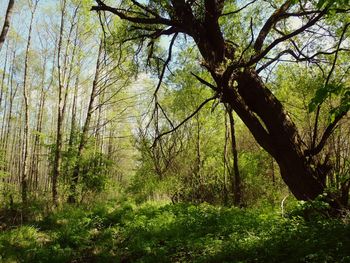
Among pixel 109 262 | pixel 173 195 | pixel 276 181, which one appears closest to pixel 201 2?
pixel 109 262

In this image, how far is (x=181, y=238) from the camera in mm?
6547

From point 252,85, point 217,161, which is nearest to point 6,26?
point 252,85

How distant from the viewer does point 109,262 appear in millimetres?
5930

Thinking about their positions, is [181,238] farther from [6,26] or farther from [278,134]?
[6,26]

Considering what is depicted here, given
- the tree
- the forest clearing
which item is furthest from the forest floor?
the tree

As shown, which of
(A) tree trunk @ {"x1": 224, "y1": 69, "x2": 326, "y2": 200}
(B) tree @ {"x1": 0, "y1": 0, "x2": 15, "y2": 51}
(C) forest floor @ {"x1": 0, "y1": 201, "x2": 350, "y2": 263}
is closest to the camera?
(C) forest floor @ {"x1": 0, "y1": 201, "x2": 350, "y2": 263}

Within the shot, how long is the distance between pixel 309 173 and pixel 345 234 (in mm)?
1507

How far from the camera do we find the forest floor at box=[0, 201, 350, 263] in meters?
4.15

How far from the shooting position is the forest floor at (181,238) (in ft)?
13.6

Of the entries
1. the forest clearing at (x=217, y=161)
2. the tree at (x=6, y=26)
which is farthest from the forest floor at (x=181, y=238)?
the tree at (x=6, y=26)

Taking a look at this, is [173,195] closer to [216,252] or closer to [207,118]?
[207,118]

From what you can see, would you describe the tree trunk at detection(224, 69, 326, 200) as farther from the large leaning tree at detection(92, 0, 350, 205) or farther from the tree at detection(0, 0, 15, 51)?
the tree at detection(0, 0, 15, 51)

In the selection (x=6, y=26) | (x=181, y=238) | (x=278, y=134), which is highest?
(x=6, y=26)

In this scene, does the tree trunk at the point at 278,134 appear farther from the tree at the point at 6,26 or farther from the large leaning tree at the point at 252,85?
the tree at the point at 6,26
